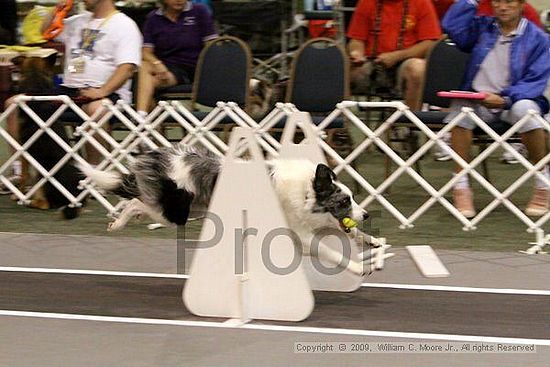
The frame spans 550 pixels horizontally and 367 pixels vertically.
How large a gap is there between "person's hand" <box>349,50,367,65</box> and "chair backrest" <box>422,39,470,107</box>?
79cm

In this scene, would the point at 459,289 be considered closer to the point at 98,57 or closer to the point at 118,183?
the point at 118,183

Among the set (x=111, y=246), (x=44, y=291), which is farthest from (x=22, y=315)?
(x=111, y=246)

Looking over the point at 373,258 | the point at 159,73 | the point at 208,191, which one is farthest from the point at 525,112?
the point at 159,73

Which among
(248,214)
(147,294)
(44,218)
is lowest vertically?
(44,218)

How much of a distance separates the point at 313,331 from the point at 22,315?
135 cm

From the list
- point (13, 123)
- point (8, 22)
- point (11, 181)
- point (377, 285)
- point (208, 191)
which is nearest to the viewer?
point (208, 191)

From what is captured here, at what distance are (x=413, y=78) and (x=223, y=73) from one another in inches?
58.6

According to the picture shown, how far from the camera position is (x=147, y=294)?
206 inches

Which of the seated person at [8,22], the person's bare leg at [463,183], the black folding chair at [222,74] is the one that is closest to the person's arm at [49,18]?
the seated person at [8,22]

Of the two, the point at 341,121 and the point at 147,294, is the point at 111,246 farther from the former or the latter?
the point at 341,121

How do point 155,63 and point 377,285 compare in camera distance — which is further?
point 155,63

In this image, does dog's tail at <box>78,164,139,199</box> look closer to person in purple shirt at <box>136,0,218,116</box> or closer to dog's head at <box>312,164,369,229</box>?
dog's head at <box>312,164,369,229</box>

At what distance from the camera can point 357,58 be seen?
857 centimetres

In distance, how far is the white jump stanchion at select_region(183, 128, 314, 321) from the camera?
4.57 m
